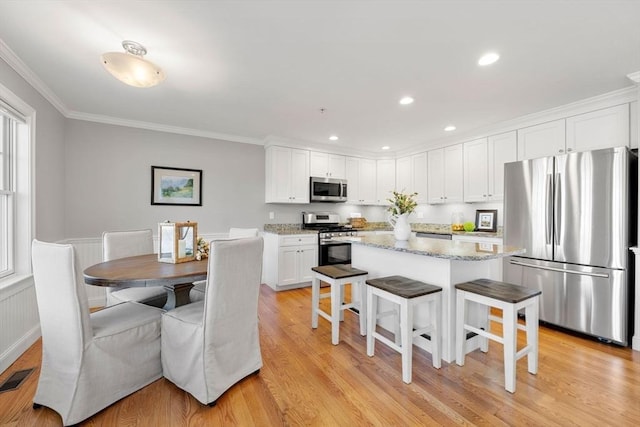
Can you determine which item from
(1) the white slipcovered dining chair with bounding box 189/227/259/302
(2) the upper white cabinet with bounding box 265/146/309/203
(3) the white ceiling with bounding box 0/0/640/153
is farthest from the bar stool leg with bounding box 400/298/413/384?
(2) the upper white cabinet with bounding box 265/146/309/203

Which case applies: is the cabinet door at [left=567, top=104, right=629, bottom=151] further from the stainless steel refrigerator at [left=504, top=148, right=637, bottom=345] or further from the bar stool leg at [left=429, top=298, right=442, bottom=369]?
the bar stool leg at [left=429, top=298, right=442, bottom=369]

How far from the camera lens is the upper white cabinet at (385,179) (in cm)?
542

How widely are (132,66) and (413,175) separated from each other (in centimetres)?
436

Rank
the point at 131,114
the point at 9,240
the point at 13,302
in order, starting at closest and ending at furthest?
1. the point at 13,302
2. the point at 9,240
3. the point at 131,114

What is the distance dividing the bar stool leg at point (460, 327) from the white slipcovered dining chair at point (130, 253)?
2423 millimetres

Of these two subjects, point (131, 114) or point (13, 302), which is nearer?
point (13, 302)

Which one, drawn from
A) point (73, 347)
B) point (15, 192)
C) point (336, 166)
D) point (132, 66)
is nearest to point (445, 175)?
point (336, 166)

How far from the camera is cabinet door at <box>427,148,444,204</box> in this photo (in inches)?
177

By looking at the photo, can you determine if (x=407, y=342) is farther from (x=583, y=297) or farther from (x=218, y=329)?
(x=583, y=297)

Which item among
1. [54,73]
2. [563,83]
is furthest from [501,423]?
[54,73]

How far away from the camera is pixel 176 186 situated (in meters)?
3.91

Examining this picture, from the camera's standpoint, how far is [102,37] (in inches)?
73.9

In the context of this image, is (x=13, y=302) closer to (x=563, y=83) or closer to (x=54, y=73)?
(x=54, y=73)

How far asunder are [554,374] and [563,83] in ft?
8.21
